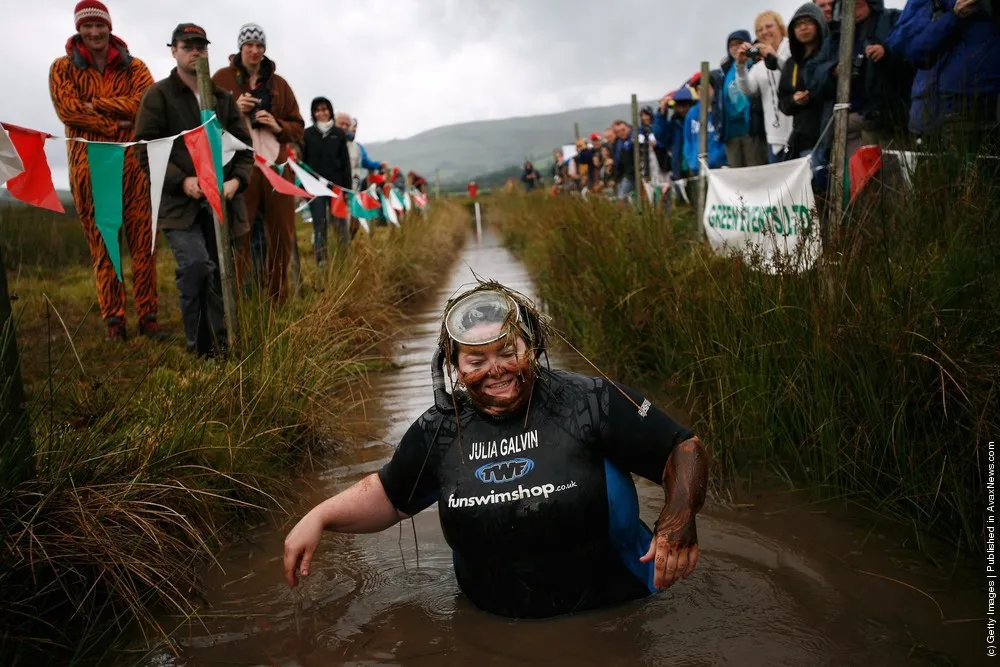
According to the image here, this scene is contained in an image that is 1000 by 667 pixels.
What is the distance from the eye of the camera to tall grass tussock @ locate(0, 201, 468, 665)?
303 centimetres

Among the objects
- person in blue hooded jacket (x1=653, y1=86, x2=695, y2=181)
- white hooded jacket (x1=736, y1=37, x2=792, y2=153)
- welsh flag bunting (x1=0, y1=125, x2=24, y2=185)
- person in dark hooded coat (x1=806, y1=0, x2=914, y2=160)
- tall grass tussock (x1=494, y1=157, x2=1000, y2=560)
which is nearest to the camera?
tall grass tussock (x1=494, y1=157, x2=1000, y2=560)

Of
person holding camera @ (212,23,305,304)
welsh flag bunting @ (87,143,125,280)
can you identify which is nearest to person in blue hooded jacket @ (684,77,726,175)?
person holding camera @ (212,23,305,304)

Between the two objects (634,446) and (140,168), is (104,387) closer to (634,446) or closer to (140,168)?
(634,446)

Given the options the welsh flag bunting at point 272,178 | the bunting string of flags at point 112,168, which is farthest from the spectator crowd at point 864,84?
the welsh flag bunting at point 272,178

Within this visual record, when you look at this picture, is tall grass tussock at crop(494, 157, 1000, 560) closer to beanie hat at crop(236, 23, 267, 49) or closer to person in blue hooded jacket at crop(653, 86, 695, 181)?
beanie hat at crop(236, 23, 267, 49)

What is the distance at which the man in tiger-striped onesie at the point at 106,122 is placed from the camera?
6887mm

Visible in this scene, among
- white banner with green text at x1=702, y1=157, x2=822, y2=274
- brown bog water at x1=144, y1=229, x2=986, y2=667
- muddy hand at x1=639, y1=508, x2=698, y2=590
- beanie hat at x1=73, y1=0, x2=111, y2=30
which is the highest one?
beanie hat at x1=73, y1=0, x2=111, y2=30

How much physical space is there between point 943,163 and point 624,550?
103 inches

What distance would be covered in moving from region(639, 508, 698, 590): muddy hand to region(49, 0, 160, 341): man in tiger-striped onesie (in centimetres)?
512

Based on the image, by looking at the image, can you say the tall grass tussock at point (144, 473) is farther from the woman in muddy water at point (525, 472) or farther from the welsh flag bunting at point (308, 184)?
the welsh flag bunting at point (308, 184)

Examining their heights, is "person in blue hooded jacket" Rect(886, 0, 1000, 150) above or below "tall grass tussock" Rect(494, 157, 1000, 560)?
above

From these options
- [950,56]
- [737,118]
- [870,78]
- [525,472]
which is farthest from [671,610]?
[737,118]

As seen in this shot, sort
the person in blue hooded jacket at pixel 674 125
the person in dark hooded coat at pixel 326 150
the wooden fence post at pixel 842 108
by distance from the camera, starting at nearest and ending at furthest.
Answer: the wooden fence post at pixel 842 108, the person in blue hooded jacket at pixel 674 125, the person in dark hooded coat at pixel 326 150

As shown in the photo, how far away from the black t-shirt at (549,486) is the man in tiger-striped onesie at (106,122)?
441 centimetres
